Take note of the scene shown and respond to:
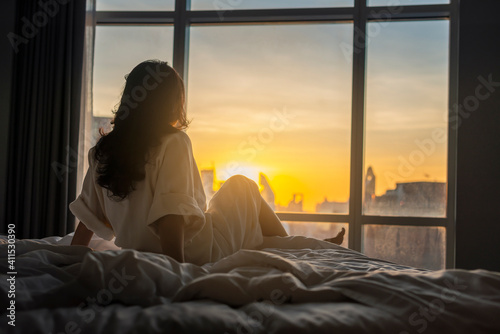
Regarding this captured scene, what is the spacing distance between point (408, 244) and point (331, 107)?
3.90ft

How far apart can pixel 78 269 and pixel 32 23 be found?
3356 millimetres

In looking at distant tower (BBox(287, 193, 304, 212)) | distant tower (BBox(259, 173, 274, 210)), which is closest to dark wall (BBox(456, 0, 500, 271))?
distant tower (BBox(287, 193, 304, 212))

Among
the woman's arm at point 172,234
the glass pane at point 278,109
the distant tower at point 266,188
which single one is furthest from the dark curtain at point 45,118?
the woman's arm at point 172,234

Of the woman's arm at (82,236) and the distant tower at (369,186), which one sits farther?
the distant tower at (369,186)

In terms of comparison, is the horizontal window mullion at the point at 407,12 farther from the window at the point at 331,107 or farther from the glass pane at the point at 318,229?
the glass pane at the point at 318,229

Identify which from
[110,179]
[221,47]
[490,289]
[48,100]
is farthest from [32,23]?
[490,289]

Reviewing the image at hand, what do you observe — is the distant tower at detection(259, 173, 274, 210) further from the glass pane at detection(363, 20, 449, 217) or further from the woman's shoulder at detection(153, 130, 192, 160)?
the woman's shoulder at detection(153, 130, 192, 160)

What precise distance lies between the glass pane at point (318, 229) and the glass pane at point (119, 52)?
1680 millimetres

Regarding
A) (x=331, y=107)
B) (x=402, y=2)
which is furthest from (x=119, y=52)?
(x=402, y=2)

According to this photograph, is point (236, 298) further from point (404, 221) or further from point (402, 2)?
point (402, 2)

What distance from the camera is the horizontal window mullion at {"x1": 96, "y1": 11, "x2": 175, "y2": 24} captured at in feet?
13.1

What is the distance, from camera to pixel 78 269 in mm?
1019

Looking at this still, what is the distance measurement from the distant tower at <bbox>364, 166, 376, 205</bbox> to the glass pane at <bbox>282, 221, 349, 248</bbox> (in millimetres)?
255

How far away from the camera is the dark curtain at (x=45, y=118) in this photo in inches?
144
